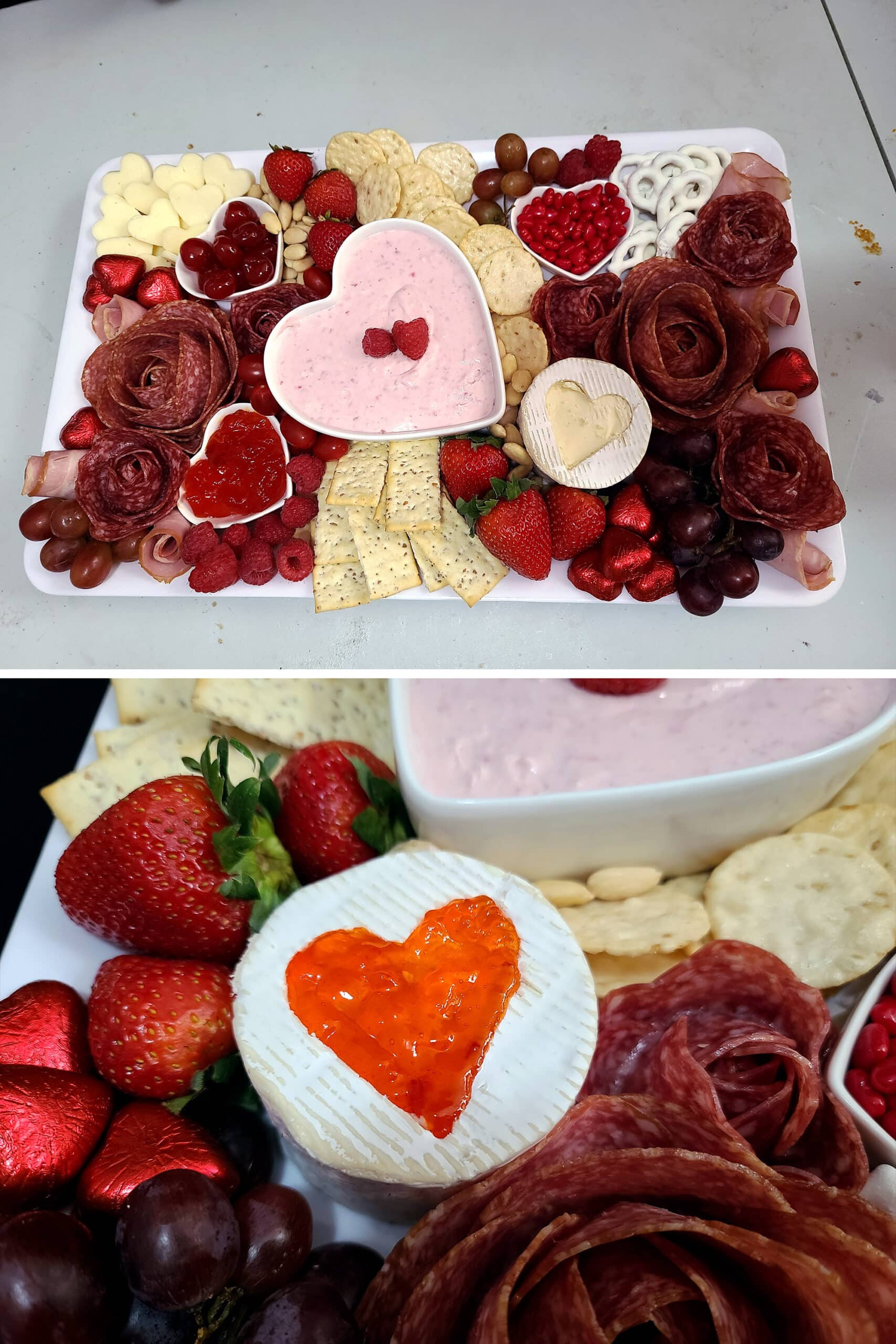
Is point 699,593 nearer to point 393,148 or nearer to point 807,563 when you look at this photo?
point 807,563

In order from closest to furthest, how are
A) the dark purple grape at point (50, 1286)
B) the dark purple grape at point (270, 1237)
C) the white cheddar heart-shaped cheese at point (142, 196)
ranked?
the dark purple grape at point (50, 1286)
the dark purple grape at point (270, 1237)
the white cheddar heart-shaped cheese at point (142, 196)

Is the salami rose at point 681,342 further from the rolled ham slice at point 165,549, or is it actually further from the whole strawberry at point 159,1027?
the whole strawberry at point 159,1027

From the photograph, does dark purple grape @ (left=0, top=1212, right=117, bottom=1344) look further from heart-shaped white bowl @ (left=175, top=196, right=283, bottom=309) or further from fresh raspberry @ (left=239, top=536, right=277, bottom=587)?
heart-shaped white bowl @ (left=175, top=196, right=283, bottom=309)

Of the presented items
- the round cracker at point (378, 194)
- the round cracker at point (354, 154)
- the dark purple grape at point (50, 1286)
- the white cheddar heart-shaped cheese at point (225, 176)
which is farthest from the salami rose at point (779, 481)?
the dark purple grape at point (50, 1286)

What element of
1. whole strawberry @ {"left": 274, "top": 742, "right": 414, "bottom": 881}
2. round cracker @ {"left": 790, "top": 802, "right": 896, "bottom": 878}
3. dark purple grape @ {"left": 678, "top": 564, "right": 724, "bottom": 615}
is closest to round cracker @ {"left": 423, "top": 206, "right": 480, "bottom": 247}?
dark purple grape @ {"left": 678, "top": 564, "right": 724, "bottom": 615}

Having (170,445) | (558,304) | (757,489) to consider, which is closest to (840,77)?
(558,304)

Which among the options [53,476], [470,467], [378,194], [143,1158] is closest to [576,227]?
[378,194]

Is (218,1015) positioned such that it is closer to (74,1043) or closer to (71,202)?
(74,1043)
